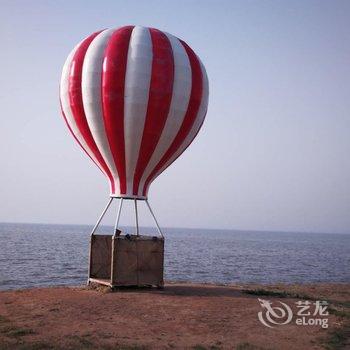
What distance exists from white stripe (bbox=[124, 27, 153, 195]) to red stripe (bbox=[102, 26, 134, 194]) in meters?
0.18

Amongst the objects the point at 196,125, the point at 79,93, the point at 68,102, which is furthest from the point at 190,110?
the point at 68,102

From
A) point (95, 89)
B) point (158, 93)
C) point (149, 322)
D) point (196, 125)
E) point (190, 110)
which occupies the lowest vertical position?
point (149, 322)

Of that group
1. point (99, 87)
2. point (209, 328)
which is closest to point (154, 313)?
point (209, 328)

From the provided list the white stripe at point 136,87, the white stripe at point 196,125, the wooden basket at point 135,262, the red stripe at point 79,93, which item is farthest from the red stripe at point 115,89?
the wooden basket at point 135,262

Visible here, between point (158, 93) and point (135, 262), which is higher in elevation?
point (158, 93)

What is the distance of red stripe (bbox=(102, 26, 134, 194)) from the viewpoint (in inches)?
698

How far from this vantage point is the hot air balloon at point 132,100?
1778 cm

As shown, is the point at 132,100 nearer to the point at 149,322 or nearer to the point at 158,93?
the point at 158,93

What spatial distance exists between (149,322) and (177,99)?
849 centimetres

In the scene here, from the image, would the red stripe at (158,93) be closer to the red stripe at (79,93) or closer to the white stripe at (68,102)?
the red stripe at (79,93)

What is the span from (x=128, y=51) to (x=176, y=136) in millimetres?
3714

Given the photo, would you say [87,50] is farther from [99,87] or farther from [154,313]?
[154,313]

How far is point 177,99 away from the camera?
1820 cm

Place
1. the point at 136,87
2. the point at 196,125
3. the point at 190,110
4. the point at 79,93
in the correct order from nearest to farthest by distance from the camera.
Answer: the point at 136,87 < the point at 79,93 < the point at 190,110 < the point at 196,125
